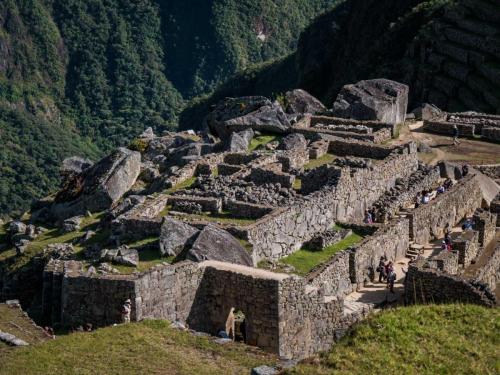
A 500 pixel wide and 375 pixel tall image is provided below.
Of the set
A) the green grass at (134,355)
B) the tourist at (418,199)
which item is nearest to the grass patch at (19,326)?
the green grass at (134,355)

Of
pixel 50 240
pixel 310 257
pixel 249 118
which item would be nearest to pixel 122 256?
pixel 310 257

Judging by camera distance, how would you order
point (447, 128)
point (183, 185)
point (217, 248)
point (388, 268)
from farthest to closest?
point (447, 128)
point (183, 185)
point (388, 268)
point (217, 248)

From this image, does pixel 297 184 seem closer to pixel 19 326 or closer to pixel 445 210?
pixel 445 210

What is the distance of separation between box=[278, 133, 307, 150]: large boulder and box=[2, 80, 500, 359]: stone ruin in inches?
2.4

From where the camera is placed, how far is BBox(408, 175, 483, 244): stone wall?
76.5 feet

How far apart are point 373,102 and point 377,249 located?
16.0 meters

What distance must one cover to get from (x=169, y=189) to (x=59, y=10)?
154 meters

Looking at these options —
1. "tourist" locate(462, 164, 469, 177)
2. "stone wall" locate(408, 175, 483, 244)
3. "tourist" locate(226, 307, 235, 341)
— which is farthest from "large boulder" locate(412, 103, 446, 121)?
"tourist" locate(226, 307, 235, 341)

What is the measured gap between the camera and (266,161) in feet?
85.9

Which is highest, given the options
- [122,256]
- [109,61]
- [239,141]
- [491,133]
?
[109,61]

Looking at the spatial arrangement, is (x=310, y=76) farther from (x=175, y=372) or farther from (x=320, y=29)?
(x=175, y=372)

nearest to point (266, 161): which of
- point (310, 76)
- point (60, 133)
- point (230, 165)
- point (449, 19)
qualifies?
point (230, 165)

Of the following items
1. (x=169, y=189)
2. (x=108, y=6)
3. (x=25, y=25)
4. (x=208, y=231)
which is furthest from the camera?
(x=108, y=6)

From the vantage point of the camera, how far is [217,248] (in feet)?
56.5
